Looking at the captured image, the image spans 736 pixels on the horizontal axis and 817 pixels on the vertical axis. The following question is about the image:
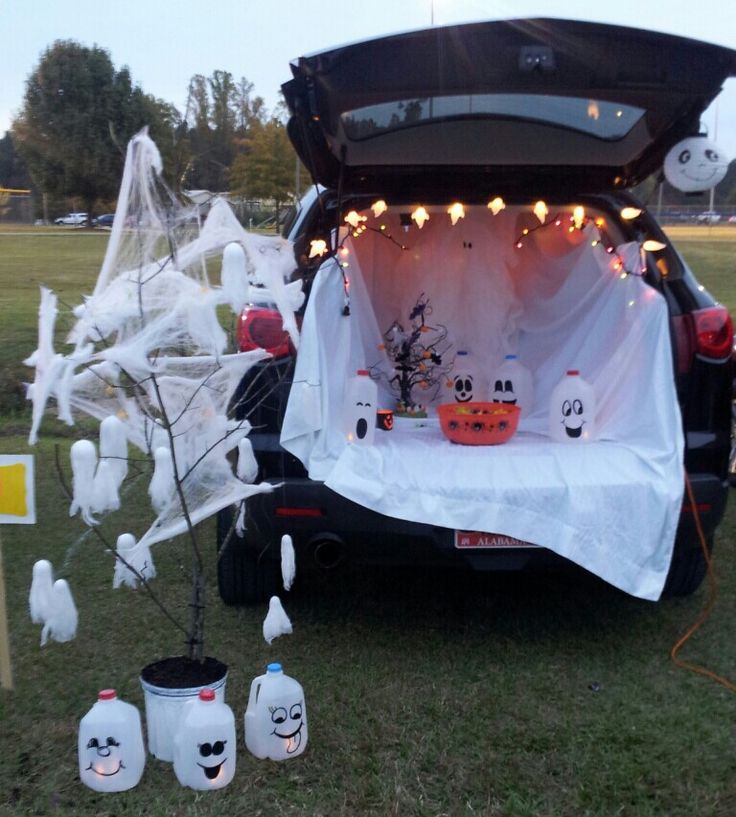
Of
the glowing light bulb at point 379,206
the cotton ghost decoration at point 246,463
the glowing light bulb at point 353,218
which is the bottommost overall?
the cotton ghost decoration at point 246,463

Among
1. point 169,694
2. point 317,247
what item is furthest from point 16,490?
point 317,247

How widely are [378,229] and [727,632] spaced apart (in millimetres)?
2855

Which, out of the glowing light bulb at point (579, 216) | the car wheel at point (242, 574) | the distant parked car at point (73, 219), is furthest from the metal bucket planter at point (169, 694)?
the distant parked car at point (73, 219)

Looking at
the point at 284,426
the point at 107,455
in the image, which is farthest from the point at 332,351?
the point at 107,455

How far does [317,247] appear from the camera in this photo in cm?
378

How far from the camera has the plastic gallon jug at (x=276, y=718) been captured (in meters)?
2.77

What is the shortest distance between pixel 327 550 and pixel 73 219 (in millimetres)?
19705

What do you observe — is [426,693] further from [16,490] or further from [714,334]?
[714,334]

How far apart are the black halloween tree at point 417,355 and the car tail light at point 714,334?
5.80 feet

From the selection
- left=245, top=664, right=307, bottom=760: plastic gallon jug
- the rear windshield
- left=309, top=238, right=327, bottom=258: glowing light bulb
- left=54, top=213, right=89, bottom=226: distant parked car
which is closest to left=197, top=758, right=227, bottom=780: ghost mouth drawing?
left=245, top=664, right=307, bottom=760: plastic gallon jug

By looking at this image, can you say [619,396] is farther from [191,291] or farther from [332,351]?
[191,291]

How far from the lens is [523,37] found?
296cm

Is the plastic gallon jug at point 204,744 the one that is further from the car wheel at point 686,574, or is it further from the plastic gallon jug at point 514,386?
the plastic gallon jug at point 514,386

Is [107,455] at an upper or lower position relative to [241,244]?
lower
